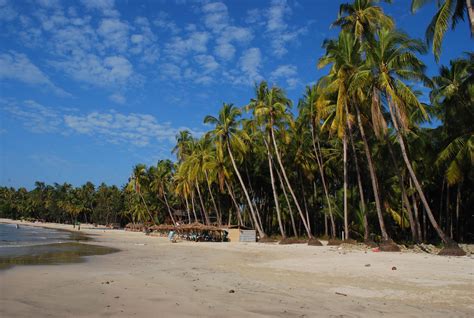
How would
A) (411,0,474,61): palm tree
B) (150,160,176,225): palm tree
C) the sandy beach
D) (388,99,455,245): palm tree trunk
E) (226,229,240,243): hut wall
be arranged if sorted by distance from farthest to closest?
(150,160,176,225): palm tree, (226,229,240,243): hut wall, (388,99,455,245): palm tree trunk, (411,0,474,61): palm tree, the sandy beach

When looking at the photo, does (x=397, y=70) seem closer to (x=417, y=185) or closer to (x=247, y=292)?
(x=417, y=185)

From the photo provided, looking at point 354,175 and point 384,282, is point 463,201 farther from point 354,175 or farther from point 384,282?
point 384,282

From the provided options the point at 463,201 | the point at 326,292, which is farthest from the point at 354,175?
the point at 326,292

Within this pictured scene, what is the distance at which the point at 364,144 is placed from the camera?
79.2ft

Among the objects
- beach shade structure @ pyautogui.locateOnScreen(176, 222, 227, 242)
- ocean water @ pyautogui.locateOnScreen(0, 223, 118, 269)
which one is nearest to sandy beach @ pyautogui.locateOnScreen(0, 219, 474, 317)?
ocean water @ pyautogui.locateOnScreen(0, 223, 118, 269)

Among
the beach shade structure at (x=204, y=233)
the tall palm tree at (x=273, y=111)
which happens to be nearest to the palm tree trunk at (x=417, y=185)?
the tall palm tree at (x=273, y=111)

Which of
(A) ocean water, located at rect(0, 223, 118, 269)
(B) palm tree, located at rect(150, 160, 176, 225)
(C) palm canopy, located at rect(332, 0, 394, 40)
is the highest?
(C) palm canopy, located at rect(332, 0, 394, 40)

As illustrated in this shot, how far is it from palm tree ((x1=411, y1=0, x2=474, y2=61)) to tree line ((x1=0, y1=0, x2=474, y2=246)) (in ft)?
0.13

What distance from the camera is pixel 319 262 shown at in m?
16.4

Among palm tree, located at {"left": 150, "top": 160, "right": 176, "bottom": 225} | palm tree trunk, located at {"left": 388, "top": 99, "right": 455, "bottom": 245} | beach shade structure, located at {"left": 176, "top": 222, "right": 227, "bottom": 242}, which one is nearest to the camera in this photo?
palm tree trunk, located at {"left": 388, "top": 99, "right": 455, "bottom": 245}

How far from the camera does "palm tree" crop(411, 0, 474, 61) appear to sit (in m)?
13.8

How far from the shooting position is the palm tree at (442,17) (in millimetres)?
13800

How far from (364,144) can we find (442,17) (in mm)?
10589

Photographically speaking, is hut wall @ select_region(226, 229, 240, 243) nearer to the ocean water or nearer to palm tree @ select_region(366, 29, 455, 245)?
the ocean water
